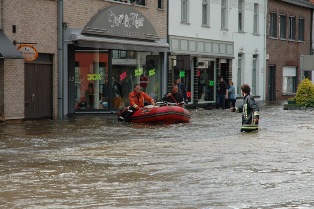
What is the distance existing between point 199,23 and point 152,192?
106 ft

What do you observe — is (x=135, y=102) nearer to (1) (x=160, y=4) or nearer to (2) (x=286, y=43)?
(1) (x=160, y=4)

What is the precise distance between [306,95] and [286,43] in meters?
16.7

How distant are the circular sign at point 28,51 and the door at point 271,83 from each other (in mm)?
28354

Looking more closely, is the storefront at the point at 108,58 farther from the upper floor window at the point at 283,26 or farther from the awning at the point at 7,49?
the upper floor window at the point at 283,26

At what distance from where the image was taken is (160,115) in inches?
1156

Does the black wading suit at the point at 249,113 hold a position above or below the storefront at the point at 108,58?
below

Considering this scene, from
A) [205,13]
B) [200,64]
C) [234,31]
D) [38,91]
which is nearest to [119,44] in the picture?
[38,91]

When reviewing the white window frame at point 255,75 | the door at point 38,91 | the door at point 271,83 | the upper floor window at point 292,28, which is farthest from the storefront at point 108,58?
the upper floor window at point 292,28

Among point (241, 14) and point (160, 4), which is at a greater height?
point (241, 14)

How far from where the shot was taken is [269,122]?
1233 inches

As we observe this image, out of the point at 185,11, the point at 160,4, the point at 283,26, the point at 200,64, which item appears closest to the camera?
the point at 160,4

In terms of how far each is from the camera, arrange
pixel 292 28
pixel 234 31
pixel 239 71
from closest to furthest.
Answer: pixel 234 31 → pixel 239 71 → pixel 292 28

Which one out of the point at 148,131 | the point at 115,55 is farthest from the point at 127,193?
the point at 115,55

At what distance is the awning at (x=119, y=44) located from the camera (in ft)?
110
